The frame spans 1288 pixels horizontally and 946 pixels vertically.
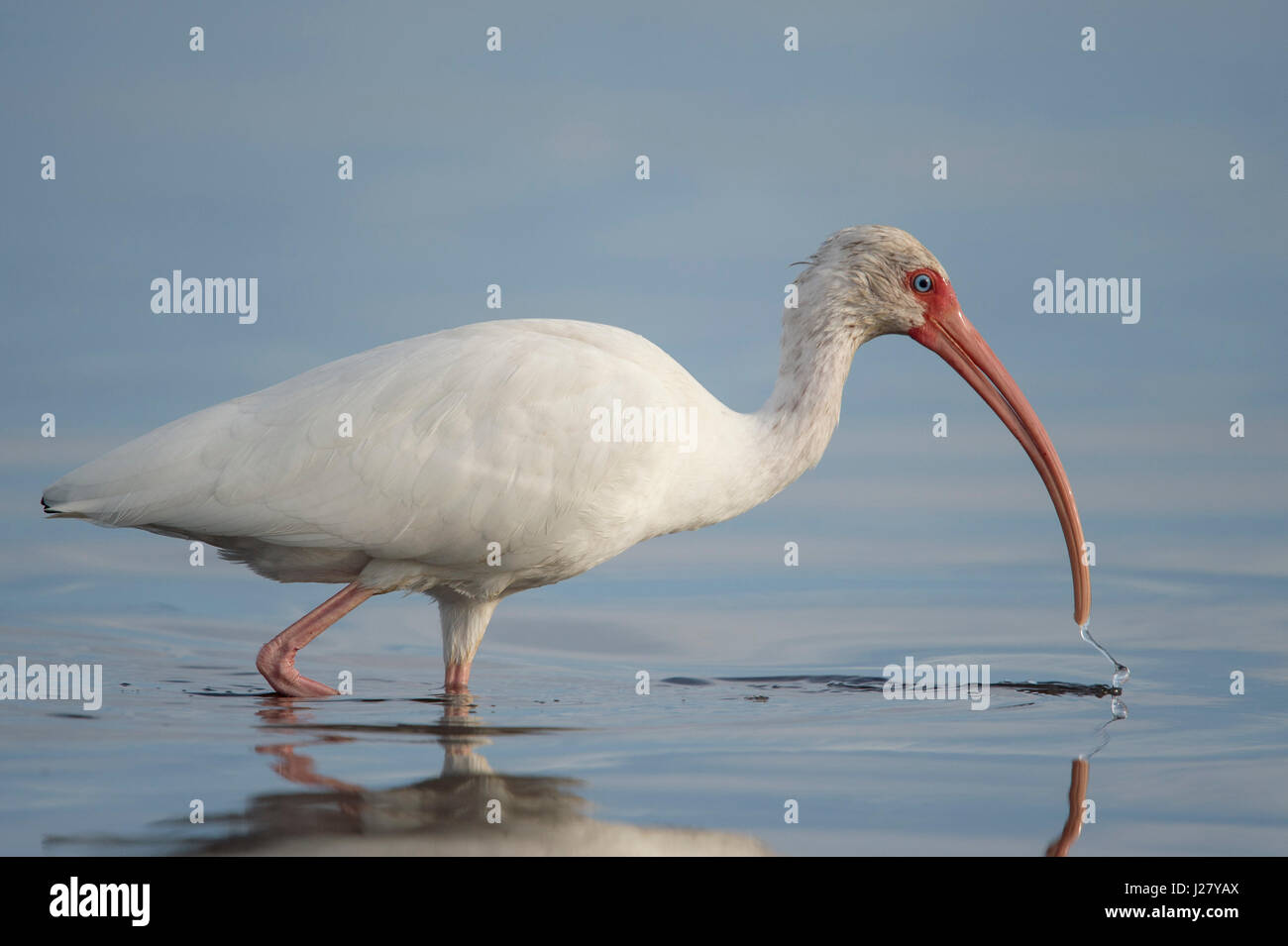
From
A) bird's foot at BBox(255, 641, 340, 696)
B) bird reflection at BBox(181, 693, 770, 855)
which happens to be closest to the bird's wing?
bird's foot at BBox(255, 641, 340, 696)

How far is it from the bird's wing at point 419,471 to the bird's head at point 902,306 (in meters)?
1.40

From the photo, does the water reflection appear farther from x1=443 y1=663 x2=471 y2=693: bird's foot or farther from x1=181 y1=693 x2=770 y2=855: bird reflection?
x1=443 y1=663 x2=471 y2=693: bird's foot

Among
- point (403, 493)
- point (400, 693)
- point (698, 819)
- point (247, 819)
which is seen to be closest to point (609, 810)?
point (698, 819)

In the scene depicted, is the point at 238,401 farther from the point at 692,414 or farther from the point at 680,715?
the point at 680,715

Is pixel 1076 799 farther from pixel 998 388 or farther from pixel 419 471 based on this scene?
pixel 419 471

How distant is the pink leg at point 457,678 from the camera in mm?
9562

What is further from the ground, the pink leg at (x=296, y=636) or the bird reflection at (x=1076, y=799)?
the pink leg at (x=296, y=636)

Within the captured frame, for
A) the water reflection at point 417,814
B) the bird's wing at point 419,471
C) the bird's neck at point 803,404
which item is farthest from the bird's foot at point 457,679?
the bird's neck at point 803,404

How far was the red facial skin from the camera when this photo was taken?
31.5 feet

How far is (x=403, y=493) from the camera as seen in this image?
8.60m

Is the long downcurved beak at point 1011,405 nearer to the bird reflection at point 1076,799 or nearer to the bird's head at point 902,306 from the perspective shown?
the bird's head at point 902,306

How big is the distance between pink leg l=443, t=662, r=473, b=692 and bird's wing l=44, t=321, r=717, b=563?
115cm

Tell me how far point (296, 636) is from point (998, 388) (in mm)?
5118

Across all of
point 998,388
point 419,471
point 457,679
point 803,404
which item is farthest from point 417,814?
point 998,388
